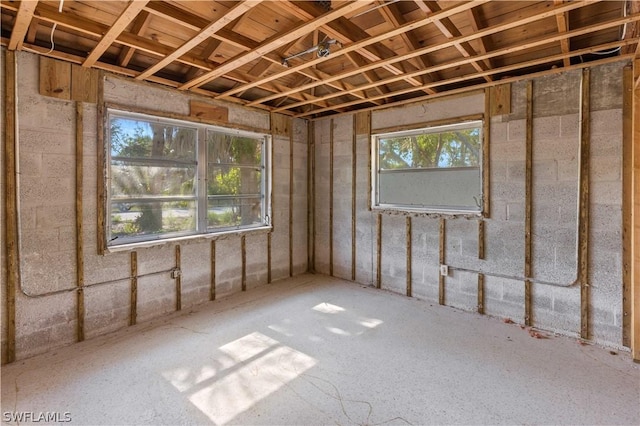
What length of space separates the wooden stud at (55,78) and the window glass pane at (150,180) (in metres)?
0.73

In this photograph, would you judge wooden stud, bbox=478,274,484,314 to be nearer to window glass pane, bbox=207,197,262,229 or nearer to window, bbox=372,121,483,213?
window, bbox=372,121,483,213

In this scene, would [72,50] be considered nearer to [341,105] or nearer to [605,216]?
[341,105]

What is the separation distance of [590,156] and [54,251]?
5061 mm

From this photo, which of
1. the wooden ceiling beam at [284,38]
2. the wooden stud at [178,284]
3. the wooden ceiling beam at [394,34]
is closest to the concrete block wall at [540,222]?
the wooden ceiling beam at [394,34]

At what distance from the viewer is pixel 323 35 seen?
2.88 meters

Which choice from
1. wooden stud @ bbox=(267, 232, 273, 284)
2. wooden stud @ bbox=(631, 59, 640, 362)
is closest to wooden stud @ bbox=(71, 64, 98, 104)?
wooden stud @ bbox=(267, 232, 273, 284)

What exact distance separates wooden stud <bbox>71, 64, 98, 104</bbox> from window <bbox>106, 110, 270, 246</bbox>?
244mm

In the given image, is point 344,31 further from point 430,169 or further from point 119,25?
point 430,169

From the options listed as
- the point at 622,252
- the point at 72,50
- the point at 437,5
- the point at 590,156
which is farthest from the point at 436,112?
the point at 72,50

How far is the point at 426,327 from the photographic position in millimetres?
3338

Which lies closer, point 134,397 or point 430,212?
point 134,397

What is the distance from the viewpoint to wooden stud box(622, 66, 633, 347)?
2.79 m

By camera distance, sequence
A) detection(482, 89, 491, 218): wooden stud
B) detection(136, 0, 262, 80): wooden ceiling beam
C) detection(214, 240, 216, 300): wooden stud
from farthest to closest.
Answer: detection(214, 240, 216, 300): wooden stud, detection(482, 89, 491, 218): wooden stud, detection(136, 0, 262, 80): wooden ceiling beam

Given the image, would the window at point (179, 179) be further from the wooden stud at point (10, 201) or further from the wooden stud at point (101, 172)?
the wooden stud at point (10, 201)
